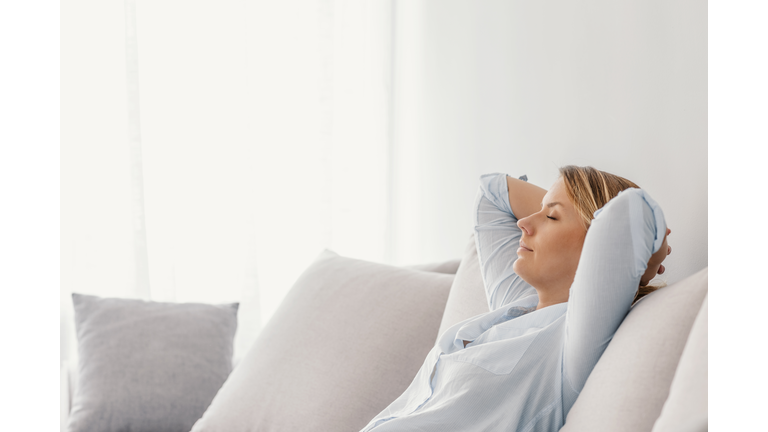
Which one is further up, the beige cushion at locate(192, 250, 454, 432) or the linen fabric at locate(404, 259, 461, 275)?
the linen fabric at locate(404, 259, 461, 275)

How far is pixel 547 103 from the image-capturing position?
1.47 m

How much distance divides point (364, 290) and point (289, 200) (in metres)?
1.17

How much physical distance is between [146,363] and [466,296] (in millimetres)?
1000

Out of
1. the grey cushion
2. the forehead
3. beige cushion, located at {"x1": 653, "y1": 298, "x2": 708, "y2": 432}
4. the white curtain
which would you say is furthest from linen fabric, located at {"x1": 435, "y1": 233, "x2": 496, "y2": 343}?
the white curtain

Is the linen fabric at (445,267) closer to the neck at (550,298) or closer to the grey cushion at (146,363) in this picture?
the neck at (550,298)

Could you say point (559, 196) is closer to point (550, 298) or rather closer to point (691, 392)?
point (550, 298)

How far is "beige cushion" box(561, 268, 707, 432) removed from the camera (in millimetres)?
648

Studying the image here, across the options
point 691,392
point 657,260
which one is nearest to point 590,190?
point 657,260

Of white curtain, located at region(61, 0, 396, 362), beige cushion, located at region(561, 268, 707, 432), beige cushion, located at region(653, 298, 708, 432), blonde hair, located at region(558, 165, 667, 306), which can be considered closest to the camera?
beige cushion, located at region(653, 298, 708, 432)

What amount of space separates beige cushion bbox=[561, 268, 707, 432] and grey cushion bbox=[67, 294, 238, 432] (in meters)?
1.24

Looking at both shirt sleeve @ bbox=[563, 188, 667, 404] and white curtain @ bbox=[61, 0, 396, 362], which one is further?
white curtain @ bbox=[61, 0, 396, 362]

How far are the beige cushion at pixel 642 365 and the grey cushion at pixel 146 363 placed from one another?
1.24 m

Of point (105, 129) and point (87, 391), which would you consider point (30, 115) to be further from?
point (105, 129)

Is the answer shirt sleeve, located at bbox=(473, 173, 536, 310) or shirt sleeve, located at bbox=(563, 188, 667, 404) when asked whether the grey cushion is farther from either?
shirt sleeve, located at bbox=(563, 188, 667, 404)
